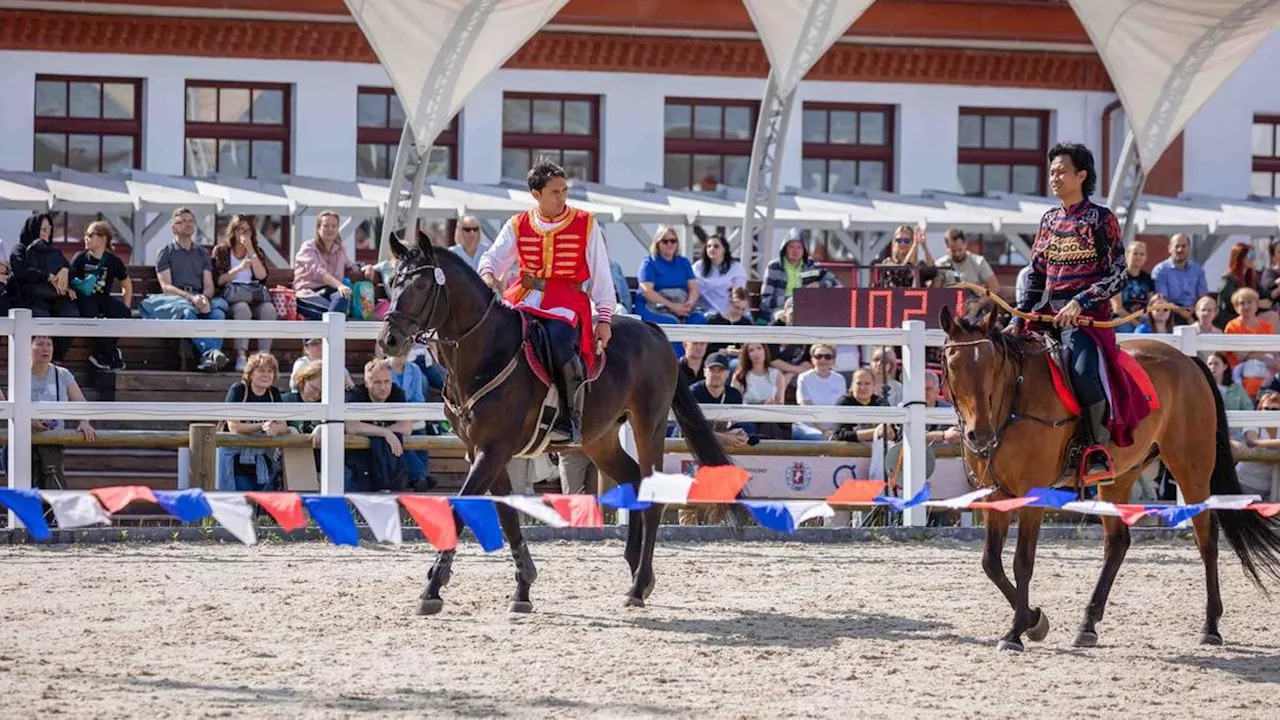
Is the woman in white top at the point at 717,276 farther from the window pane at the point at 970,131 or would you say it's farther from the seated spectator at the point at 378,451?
the window pane at the point at 970,131

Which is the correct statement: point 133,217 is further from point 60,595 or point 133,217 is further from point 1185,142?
point 1185,142

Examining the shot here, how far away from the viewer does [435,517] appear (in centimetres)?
848

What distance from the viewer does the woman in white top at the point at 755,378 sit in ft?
52.3

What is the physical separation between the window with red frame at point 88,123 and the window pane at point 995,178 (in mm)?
12200

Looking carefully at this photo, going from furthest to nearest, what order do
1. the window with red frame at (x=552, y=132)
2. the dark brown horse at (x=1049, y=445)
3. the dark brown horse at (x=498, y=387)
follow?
the window with red frame at (x=552, y=132)
the dark brown horse at (x=498, y=387)
the dark brown horse at (x=1049, y=445)

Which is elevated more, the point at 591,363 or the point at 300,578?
the point at 591,363

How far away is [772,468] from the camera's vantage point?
14.8m

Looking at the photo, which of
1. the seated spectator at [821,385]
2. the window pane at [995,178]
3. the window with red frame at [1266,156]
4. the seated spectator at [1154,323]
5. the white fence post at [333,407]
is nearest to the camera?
the white fence post at [333,407]

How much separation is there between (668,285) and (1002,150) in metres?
12.8

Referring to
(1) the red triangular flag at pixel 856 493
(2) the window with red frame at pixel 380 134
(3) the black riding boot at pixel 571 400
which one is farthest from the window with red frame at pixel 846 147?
(1) the red triangular flag at pixel 856 493

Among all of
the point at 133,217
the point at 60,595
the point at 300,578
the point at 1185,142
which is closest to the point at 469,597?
the point at 300,578

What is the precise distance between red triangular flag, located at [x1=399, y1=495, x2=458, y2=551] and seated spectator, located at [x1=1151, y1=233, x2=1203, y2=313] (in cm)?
1310

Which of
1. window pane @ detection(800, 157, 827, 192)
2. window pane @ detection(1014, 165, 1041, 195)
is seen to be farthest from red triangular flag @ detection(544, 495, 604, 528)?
window pane @ detection(1014, 165, 1041, 195)

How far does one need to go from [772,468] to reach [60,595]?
18.8 feet
